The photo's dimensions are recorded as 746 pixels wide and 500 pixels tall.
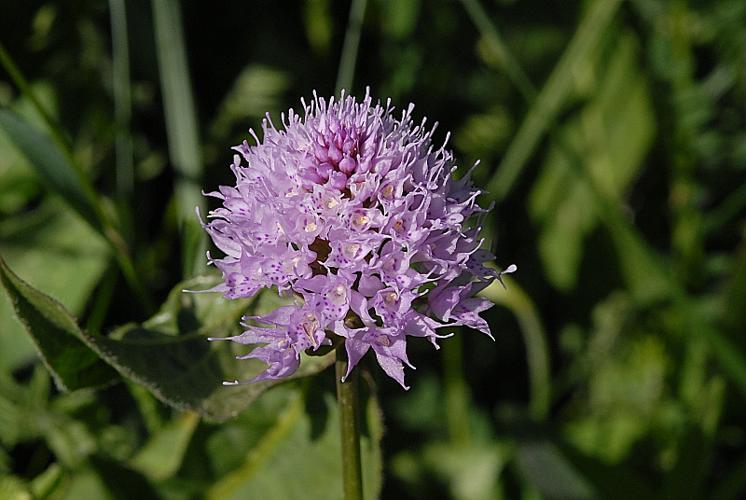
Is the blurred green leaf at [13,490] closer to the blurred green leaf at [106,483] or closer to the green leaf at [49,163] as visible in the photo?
the blurred green leaf at [106,483]

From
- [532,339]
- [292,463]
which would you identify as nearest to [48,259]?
[292,463]

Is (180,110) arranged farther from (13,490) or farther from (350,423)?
(350,423)

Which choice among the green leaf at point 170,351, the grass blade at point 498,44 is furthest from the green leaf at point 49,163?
the grass blade at point 498,44

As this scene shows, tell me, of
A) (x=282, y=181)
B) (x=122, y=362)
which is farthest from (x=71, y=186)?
(x=282, y=181)

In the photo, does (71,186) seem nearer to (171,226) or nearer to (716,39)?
(171,226)

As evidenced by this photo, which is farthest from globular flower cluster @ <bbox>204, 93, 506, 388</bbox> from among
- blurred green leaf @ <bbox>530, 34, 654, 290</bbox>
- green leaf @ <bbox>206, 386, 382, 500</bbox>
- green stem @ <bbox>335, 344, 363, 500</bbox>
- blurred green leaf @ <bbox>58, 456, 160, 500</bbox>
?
blurred green leaf @ <bbox>530, 34, 654, 290</bbox>

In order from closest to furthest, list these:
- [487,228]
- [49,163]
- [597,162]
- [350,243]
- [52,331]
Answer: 1. [350,243]
2. [52,331]
3. [49,163]
4. [487,228]
5. [597,162]
